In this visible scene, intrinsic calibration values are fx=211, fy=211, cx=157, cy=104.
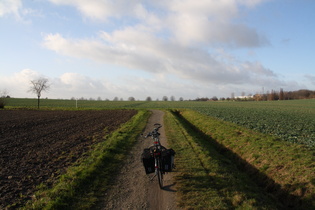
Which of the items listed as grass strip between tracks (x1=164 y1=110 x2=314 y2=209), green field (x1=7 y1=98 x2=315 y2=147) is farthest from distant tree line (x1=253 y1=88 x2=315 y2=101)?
grass strip between tracks (x1=164 y1=110 x2=314 y2=209)

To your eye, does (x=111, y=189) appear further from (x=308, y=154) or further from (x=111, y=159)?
(x=308, y=154)

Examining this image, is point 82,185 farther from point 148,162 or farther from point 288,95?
point 288,95

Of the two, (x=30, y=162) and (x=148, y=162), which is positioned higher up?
(x=148, y=162)

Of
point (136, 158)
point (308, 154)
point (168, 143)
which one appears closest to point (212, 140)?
point (168, 143)

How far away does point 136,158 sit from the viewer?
31.9ft

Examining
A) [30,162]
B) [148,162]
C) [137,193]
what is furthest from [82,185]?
[30,162]

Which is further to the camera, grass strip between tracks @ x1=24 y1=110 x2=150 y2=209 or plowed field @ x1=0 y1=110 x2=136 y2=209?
plowed field @ x1=0 y1=110 x2=136 y2=209

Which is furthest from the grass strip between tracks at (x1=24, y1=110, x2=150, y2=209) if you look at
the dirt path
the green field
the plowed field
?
the green field

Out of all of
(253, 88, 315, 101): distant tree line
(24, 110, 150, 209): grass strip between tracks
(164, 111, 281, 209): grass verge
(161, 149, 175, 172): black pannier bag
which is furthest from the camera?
(253, 88, 315, 101): distant tree line

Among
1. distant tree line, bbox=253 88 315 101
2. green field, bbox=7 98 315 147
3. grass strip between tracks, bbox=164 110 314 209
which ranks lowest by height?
grass strip between tracks, bbox=164 110 314 209

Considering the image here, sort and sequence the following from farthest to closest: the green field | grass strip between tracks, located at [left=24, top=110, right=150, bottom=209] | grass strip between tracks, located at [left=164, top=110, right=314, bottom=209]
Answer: the green field, grass strip between tracks, located at [left=164, top=110, right=314, bottom=209], grass strip between tracks, located at [left=24, top=110, right=150, bottom=209]

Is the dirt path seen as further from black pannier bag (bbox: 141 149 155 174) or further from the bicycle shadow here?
black pannier bag (bbox: 141 149 155 174)

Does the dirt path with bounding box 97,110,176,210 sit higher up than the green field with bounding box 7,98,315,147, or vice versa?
the green field with bounding box 7,98,315,147

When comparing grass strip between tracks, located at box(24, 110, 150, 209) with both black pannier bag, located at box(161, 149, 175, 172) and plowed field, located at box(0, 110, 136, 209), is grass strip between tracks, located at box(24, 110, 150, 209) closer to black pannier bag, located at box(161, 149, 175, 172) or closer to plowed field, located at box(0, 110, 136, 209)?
plowed field, located at box(0, 110, 136, 209)
